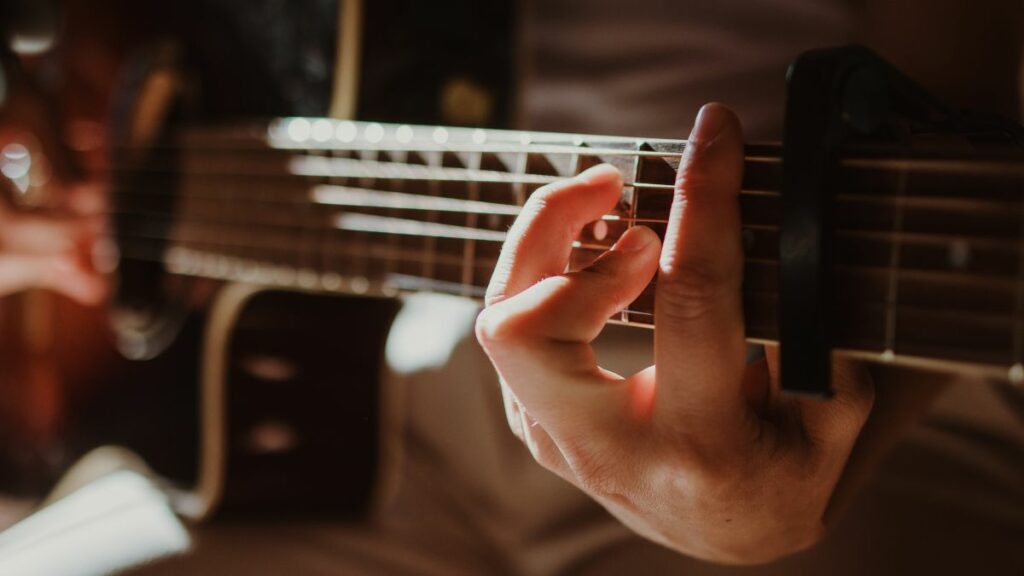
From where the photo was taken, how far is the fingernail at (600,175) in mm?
374

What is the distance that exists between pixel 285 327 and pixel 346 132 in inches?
9.2

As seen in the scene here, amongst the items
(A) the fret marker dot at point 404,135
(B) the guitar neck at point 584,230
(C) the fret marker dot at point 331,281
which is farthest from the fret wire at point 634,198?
(C) the fret marker dot at point 331,281

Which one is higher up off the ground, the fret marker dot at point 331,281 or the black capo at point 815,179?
the black capo at point 815,179

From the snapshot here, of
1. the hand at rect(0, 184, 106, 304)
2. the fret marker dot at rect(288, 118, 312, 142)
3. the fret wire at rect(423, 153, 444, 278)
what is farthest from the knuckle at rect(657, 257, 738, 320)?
the hand at rect(0, 184, 106, 304)

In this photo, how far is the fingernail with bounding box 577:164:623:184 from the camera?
14.7 inches

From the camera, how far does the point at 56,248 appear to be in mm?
955

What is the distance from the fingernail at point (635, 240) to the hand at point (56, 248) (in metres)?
0.80

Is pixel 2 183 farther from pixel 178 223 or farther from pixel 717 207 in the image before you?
pixel 717 207

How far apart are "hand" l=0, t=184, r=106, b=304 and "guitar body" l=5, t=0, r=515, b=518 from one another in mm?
92

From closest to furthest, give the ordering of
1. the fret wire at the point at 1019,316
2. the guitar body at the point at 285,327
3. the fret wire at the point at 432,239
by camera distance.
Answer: the fret wire at the point at 1019,316 < the fret wire at the point at 432,239 < the guitar body at the point at 285,327

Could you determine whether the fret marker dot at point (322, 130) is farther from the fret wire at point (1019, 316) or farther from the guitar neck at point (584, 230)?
the fret wire at point (1019, 316)

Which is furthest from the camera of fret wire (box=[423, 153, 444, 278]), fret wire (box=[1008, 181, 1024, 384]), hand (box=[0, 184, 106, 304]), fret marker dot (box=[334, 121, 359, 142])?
hand (box=[0, 184, 106, 304])

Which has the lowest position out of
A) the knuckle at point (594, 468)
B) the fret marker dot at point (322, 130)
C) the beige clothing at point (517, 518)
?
the beige clothing at point (517, 518)

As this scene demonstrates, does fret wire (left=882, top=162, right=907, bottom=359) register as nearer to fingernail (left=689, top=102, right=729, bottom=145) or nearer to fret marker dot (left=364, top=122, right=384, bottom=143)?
fingernail (left=689, top=102, right=729, bottom=145)
